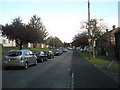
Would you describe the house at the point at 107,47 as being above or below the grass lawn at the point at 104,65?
above

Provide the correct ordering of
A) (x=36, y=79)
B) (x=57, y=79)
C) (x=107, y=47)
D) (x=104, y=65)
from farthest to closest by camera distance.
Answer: (x=107, y=47) → (x=104, y=65) → (x=57, y=79) → (x=36, y=79)

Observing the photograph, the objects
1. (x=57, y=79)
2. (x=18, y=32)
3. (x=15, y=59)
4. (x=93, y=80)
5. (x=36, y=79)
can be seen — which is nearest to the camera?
(x=93, y=80)

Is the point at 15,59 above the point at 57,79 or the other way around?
above

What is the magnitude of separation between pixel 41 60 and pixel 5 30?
15392mm

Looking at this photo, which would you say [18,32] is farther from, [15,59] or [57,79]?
[57,79]

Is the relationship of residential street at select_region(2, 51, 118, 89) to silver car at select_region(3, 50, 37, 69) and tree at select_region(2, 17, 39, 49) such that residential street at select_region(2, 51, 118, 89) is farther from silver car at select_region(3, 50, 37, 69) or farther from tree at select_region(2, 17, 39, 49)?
tree at select_region(2, 17, 39, 49)

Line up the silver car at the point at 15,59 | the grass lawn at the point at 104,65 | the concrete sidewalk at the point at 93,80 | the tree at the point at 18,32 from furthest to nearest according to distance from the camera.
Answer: the tree at the point at 18,32 → the silver car at the point at 15,59 → the grass lawn at the point at 104,65 → the concrete sidewalk at the point at 93,80

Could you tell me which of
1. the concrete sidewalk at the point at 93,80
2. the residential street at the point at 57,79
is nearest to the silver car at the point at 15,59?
the residential street at the point at 57,79

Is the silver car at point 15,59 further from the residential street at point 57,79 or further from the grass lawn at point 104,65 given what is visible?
the grass lawn at point 104,65

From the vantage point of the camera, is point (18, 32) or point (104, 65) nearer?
point (104, 65)

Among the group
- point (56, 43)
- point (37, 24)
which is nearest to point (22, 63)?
point (37, 24)

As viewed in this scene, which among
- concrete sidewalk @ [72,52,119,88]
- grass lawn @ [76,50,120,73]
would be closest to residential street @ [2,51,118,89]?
concrete sidewalk @ [72,52,119,88]

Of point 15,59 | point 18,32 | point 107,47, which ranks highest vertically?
point 18,32

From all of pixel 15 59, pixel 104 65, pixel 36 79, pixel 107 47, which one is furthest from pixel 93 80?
pixel 107 47
